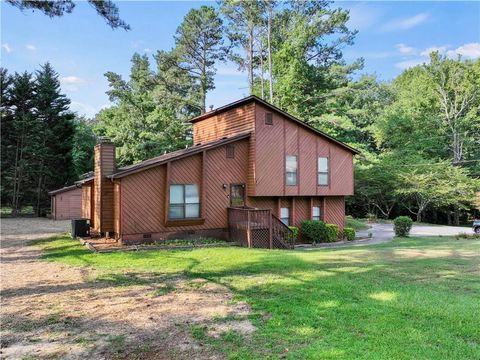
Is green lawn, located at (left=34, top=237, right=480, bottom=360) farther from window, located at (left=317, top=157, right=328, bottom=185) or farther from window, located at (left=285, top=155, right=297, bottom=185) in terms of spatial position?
window, located at (left=317, top=157, right=328, bottom=185)

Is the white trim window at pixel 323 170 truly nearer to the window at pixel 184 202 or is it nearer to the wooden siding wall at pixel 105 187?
the window at pixel 184 202

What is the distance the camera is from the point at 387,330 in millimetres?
4523

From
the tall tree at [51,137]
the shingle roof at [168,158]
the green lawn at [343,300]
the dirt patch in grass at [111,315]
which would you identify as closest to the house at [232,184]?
the shingle roof at [168,158]

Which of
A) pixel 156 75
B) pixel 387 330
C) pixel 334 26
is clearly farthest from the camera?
pixel 156 75

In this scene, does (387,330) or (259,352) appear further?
(387,330)

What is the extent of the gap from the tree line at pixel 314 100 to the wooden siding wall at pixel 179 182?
46.9 feet

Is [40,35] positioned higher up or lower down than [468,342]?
higher up

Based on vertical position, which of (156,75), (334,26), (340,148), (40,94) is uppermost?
(334,26)

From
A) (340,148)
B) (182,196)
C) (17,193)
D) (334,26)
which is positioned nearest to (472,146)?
(334,26)

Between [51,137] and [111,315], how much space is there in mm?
31349

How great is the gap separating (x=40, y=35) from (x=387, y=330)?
1383cm

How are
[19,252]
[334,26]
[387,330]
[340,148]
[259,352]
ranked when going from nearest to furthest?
1. [259,352]
2. [387,330]
3. [19,252]
4. [340,148]
5. [334,26]

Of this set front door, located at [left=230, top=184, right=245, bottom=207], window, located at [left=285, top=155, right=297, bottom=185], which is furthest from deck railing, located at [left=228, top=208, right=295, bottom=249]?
window, located at [left=285, top=155, right=297, bottom=185]

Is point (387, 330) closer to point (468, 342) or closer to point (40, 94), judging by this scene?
point (468, 342)
